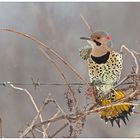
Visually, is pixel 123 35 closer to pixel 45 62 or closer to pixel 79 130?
pixel 45 62

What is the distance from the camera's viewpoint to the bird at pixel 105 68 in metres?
1.08

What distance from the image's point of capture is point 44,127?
0.91 meters

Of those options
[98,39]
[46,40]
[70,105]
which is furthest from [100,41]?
[46,40]

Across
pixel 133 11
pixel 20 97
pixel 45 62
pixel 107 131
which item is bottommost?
pixel 107 131

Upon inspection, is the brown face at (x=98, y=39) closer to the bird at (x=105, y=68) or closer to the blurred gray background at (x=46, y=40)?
the bird at (x=105, y=68)

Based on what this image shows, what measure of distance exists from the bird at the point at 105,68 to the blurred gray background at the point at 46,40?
0.55 metres

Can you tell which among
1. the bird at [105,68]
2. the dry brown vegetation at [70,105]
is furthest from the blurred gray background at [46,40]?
the dry brown vegetation at [70,105]

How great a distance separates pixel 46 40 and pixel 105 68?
0.88m

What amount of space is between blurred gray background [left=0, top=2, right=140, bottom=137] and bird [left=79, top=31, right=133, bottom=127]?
0.55 metres

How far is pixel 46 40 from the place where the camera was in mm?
1998

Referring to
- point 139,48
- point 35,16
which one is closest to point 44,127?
point 139,48

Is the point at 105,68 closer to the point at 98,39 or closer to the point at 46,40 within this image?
the point at 98,39

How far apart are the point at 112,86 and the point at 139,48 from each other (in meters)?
0.17

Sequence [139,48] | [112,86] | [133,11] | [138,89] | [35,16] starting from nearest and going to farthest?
[138,89]
[112,86]
[139,48]
[133,11]
[35,16]
